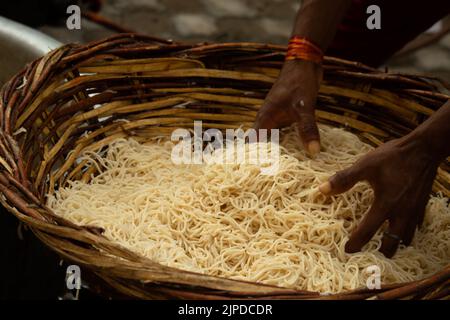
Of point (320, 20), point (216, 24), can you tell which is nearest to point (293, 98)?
point (320, 20)

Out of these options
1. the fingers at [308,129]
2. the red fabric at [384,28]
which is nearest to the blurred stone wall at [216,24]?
the red fabric at [384,28]

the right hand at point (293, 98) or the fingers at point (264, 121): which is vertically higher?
the right hand at point (293, 98)

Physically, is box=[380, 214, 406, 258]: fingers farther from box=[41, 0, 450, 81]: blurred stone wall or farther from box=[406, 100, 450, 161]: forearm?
box=[41, 0, 450, 81]: blurred stone wall

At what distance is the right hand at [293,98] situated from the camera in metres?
1.33

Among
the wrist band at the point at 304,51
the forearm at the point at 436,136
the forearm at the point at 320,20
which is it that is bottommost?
the forearm at the point at 436,136

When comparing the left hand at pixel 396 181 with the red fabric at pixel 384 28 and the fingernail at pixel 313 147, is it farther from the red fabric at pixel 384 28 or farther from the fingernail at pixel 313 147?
the red fabric at pixel 384 28

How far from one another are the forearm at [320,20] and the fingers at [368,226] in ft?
1.53

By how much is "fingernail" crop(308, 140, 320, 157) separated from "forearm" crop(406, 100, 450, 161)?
257 mm

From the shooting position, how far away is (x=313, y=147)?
1300mm

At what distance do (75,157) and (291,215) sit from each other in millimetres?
544

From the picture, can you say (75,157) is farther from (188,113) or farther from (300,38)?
(300,38)

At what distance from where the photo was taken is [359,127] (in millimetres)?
1510

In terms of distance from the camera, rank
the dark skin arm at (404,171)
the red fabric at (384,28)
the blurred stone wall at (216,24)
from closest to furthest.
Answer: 1. the dark skin arm at (404,171)
2. the red fabric at (384,28)
3. the blurred stone wall at (216,24)
